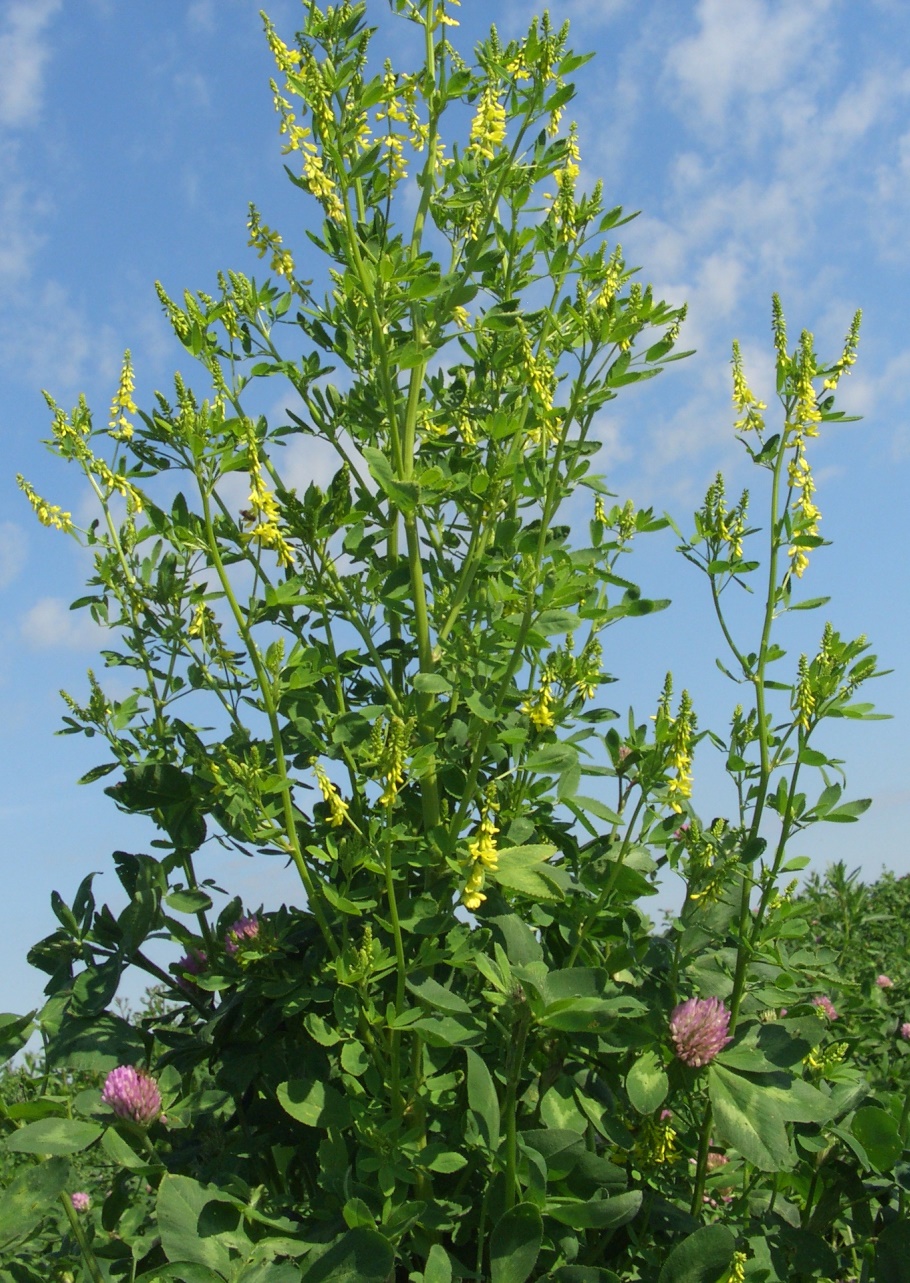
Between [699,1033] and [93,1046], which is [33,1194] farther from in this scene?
[699,1033]

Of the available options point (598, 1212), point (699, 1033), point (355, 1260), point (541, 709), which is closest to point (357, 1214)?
point (355, 1260)

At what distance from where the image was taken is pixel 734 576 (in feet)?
7.36

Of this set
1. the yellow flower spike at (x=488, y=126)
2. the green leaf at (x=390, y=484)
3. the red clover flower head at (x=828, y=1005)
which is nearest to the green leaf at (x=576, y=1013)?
the green leaf at (x=390, y=484)

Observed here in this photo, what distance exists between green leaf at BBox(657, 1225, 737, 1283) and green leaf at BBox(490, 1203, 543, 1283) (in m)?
0.28

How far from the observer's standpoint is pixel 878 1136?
2.10 metres

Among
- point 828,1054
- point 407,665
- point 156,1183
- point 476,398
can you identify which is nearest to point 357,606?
point 407,665

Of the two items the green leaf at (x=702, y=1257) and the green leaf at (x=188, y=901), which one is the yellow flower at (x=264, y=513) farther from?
the green leaf at (x=702, y=1257)

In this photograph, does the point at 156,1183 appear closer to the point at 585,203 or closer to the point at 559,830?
the point at 559,830

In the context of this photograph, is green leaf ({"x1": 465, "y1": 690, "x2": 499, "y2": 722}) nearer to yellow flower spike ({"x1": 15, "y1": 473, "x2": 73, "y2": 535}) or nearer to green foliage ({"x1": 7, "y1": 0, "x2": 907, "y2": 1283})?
green foliage ({"x1": 7, "y1": 0, "x2": 907, "y2": 1283})

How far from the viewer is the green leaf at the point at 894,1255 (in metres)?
2.09

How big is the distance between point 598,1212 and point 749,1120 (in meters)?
0.34

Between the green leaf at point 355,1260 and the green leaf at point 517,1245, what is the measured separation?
0.55ft

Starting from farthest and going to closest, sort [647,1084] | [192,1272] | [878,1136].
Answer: [878,1136]
[647,1084]
[192,1272]

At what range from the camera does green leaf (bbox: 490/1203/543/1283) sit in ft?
5.70
